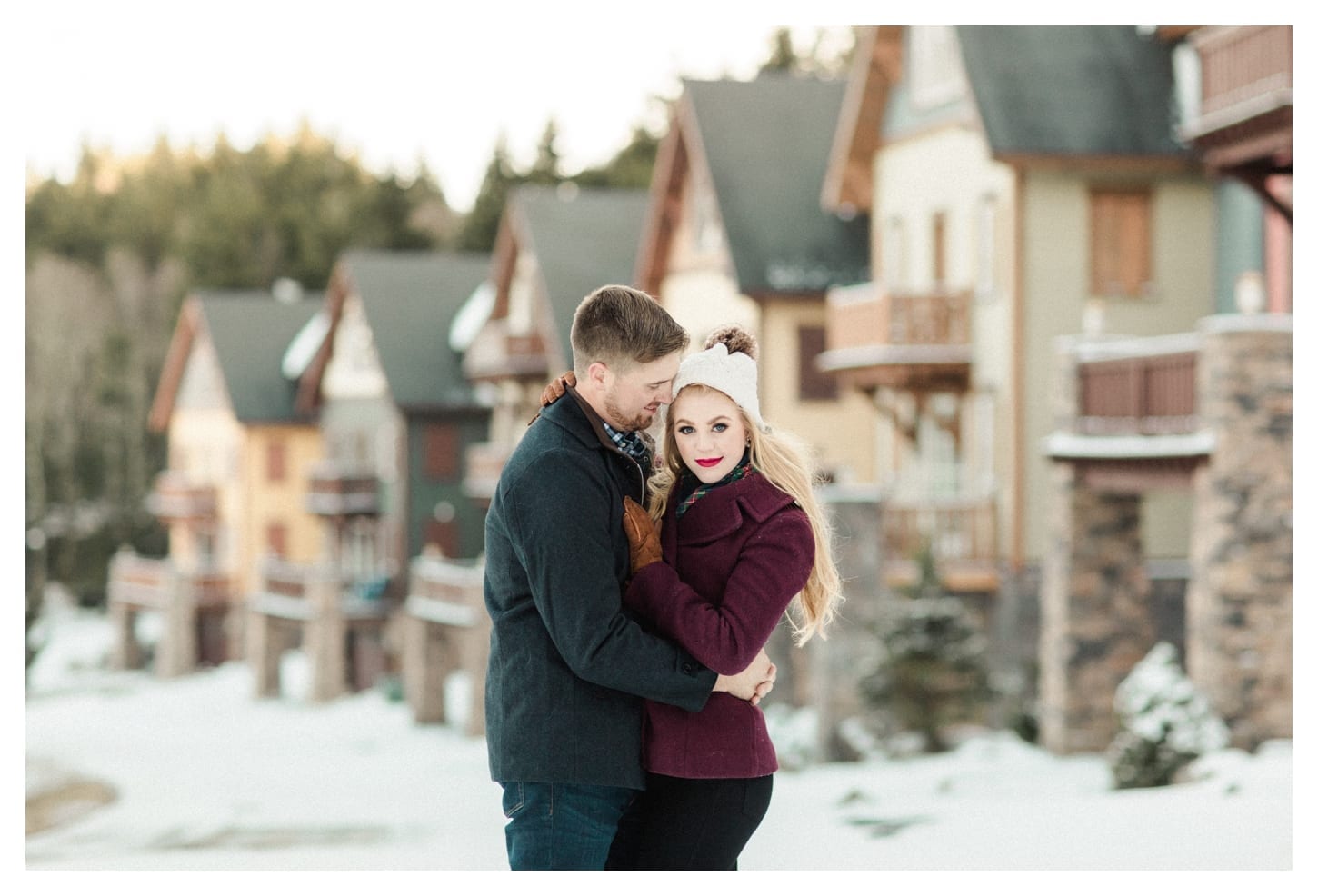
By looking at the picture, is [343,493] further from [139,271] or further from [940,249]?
[139,271]

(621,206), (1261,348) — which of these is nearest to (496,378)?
(621,206)

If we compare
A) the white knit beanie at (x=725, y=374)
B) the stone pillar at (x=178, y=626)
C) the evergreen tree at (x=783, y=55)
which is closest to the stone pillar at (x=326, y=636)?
the stone pillar at (x=178, y=626)

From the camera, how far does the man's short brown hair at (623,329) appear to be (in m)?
4.79

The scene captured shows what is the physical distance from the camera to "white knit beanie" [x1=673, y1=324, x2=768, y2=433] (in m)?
4.90

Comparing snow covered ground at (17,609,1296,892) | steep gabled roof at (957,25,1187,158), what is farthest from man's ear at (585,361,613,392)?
steep gabled roof at (957,25,1187,158)

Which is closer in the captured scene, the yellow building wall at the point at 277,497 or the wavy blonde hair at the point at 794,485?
the wavy blonde hair at the point at 794,485

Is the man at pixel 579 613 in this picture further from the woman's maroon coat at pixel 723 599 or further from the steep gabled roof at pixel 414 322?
the steep gabled roof at pixel 414 322

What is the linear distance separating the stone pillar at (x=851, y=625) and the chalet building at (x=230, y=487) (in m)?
22.0

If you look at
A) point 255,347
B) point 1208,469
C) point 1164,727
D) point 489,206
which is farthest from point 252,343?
point 1164,727

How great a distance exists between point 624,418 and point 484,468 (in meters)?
28.6

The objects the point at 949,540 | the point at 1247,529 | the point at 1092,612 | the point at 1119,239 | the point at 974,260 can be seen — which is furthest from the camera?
the point at 974,260

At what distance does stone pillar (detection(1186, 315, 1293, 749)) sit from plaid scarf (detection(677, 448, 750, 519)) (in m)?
11.2

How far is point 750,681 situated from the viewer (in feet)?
15.8

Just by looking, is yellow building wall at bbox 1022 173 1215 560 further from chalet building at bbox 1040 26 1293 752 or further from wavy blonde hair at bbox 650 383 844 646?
wavy blonde hair at bbox 650 383 844 646
